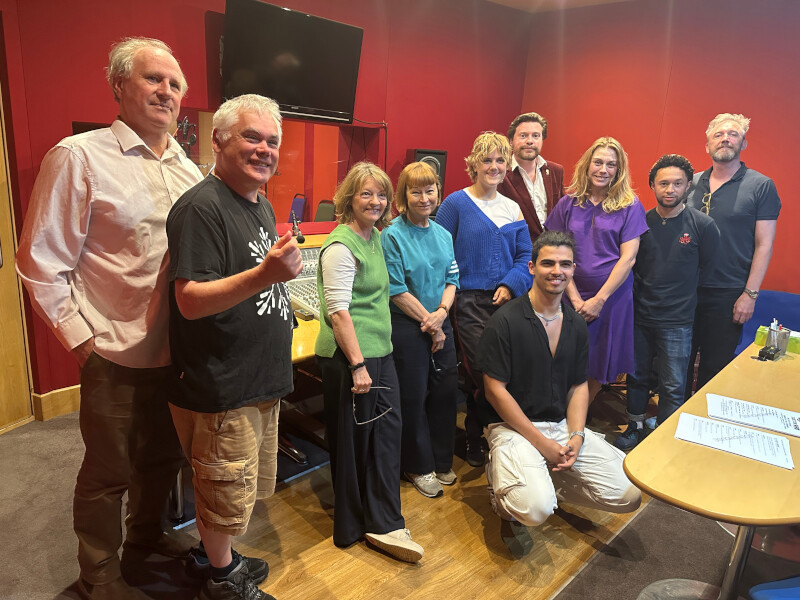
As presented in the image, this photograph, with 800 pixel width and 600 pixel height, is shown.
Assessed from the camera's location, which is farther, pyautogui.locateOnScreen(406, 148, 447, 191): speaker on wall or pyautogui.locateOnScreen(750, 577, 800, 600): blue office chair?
pyautogui.locateOnScreen(406, 148, 447, 191): speaker on wall

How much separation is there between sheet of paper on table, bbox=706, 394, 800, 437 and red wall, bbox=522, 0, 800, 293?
2765 millimetres

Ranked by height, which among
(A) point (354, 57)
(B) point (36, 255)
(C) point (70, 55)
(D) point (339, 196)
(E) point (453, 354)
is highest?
(A) point (354, 57)

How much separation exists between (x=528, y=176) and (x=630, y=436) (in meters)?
1.60

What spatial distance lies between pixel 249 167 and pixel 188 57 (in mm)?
2384

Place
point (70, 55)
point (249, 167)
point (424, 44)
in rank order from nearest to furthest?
point (249, 167), point (70, 55), point (424, 44)

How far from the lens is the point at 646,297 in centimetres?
306

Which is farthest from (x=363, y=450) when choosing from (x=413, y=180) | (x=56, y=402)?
(x=56, y=402)

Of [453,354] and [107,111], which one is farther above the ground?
[107,111]

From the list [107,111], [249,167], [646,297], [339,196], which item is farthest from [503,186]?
[107,111]

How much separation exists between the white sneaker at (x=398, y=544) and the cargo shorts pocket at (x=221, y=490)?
0.71 m

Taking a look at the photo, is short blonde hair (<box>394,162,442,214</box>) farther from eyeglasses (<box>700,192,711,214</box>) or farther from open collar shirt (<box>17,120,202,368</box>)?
eyeglasses (<box>700,192,711,214</box>)

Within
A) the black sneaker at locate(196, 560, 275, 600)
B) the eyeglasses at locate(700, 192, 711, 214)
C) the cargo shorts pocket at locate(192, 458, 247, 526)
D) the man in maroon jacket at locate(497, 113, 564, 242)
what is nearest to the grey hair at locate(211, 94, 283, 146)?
the cargo shorts pocket at locate(192, 458, 247, 526)

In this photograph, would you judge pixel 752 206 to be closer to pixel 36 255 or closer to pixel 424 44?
pixel 424 44

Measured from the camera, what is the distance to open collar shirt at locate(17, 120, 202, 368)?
1556mm
